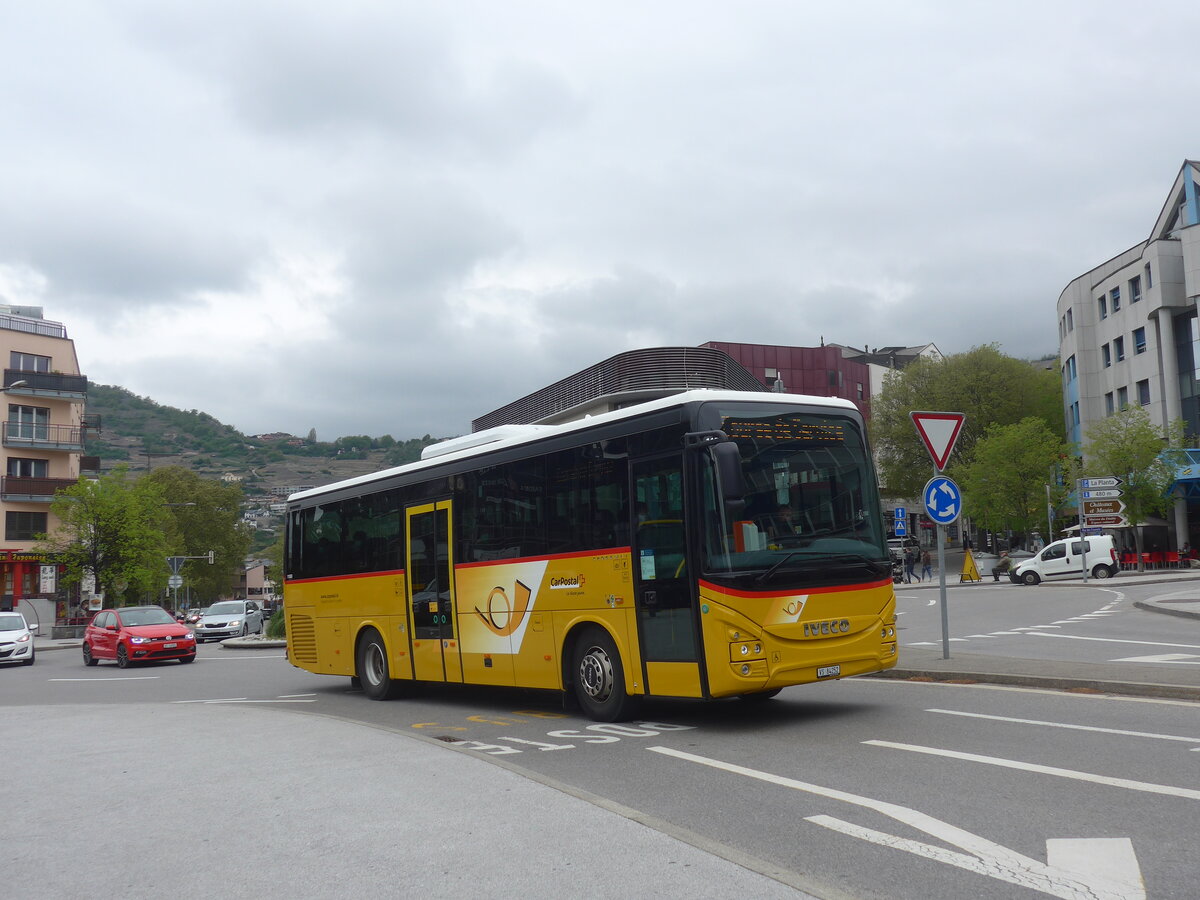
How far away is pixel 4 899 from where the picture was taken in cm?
512

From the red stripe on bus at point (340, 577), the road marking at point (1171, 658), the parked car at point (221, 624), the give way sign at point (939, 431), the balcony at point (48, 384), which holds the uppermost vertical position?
the balcony at point (48, 384)

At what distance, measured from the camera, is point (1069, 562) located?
45.0 metres

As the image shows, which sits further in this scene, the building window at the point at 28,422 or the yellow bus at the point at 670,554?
the building window at the point at 28,422

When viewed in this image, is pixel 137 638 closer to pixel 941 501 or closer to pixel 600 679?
pixel 600 679

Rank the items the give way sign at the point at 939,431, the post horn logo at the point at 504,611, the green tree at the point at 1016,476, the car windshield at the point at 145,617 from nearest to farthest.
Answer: the post horn logo at the point at 504,611, the give way sign at the point at 939,431, the car windshield at the point at 145,617, the green tree at the point at 1016,476

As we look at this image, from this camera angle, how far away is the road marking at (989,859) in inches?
189

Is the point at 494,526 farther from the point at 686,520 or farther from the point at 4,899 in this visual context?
the point at 4,899

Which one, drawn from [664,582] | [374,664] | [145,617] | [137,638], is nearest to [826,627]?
[664,582]

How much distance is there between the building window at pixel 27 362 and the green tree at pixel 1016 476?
192 ft

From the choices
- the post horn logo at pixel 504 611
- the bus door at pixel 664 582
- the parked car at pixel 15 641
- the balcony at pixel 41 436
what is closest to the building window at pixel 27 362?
the balcony at pixel 41 436

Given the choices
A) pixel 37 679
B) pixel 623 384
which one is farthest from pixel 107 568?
pixel 37 679

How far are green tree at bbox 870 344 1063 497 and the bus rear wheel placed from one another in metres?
65.8

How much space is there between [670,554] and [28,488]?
6537 cm

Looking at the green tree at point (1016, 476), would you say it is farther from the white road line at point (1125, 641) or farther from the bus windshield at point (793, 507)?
the bus windshield at point (793, 507)
